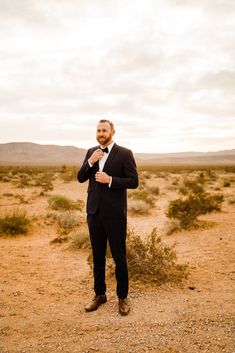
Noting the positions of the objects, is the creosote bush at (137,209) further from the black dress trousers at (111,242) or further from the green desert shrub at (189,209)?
the black dress trousers at (111,242)

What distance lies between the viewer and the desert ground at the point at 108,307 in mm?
3474

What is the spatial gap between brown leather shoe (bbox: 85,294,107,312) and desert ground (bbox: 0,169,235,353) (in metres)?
0.07

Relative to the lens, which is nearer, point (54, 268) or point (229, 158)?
point (54, 268)

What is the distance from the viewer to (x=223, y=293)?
4.72 m

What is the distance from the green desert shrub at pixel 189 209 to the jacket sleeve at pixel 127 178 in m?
5.21

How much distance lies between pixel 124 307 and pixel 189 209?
6.02 metres

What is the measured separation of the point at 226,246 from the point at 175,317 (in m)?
3.47

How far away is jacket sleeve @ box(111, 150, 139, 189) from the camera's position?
3.85 metres

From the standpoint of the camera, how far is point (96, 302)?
170 inches

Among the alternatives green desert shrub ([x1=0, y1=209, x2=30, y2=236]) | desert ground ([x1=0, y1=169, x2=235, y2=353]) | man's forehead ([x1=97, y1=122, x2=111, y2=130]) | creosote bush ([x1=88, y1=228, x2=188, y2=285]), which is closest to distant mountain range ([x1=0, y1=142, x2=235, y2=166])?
green desert shrub ([x1=0, y1=209, x2=30, y2=236])

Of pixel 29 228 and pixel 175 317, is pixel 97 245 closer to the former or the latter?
pixel 175 317

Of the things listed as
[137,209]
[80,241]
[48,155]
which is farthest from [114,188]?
[48,155]

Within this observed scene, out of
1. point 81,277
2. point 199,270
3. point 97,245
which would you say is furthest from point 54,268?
point 199,270

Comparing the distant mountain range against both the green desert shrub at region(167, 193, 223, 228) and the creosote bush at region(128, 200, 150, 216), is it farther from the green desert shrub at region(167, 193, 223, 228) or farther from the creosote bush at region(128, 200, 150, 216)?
the green desert shrub at region(167, 193, 223, 228)
